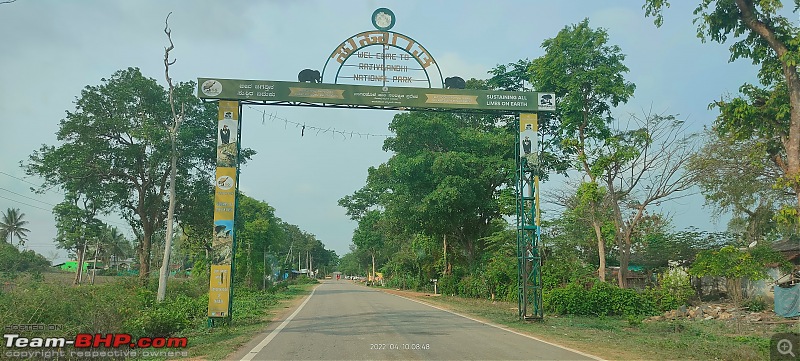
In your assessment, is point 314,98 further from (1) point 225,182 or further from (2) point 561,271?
(2) point 561,271

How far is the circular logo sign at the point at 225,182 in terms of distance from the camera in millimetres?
14977

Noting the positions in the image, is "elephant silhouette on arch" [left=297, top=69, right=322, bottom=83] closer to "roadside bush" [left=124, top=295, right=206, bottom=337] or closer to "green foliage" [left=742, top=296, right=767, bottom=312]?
"roadside bush" [left=124, top=295, right=206, bottom=337]

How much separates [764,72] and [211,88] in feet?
46.7

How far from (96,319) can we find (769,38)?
15309mm

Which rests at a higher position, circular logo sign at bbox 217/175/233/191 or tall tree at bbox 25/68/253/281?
tall tree at bbox 25/68/253/281

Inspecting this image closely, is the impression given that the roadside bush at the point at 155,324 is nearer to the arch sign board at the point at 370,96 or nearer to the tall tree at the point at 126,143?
the arch sign board at the point at 370,96

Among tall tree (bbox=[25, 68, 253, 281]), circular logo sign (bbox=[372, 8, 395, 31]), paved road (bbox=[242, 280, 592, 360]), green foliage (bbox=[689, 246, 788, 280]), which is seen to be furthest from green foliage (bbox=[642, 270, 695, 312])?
tall tree (bbox=[25, 68, 253, 281])

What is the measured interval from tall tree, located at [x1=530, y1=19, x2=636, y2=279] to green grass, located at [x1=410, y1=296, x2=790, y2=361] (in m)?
5.89

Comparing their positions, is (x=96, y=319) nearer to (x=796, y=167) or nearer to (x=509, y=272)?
(x=796, y=167)

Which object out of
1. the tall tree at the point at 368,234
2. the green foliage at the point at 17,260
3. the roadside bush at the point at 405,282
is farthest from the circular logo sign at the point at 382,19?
the roadside bush at the point at 405,282

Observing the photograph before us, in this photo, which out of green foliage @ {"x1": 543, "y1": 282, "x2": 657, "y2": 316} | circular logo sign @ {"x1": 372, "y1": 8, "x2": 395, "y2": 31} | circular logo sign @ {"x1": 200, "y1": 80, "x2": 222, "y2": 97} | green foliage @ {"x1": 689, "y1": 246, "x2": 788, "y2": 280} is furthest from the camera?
green foliage @ {"x1": 543, "y1": 282, "x2": 657, "y2": 316}

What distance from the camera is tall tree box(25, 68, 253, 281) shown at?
2888cm

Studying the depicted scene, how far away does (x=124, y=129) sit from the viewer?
1172 inches

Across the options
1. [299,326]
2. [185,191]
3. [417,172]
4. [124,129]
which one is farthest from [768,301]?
[124,129]
